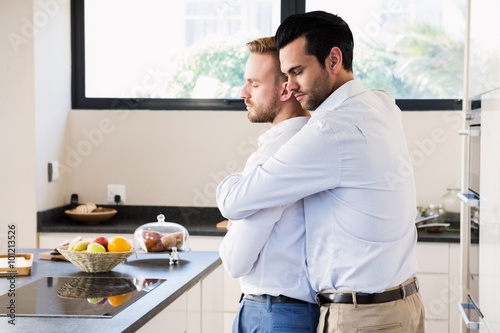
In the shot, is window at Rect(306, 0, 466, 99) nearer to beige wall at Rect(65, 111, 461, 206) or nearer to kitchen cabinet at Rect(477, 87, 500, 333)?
beige wall at Rect(65, 111, 461, 206)

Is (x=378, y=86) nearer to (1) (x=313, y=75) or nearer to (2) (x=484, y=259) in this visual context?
(2) (x=484, y=259)

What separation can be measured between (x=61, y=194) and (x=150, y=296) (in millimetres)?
2649

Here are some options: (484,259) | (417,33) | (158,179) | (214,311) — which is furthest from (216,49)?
(484,259)

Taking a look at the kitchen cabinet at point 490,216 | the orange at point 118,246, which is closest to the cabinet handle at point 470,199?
Answer: the kitchen cabinet at point 490,216

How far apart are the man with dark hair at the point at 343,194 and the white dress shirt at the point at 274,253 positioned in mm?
40

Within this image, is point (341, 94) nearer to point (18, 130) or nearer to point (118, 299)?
point (118, 299)

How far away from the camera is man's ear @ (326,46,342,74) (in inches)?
88.0

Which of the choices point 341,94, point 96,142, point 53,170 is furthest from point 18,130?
point 341,94

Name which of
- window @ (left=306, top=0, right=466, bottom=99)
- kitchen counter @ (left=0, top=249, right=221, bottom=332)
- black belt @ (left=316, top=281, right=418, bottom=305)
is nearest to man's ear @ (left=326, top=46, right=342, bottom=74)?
black belt @ (left=316, top=281, right=418, bottom=305)

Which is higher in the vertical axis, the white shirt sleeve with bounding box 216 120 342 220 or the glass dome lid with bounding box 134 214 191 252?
the white shirt sleeve with bounding box 216 120 342 220

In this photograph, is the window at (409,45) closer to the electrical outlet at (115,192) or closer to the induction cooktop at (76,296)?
the electrical outlet at (115,192)

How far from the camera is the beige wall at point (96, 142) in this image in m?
4.60

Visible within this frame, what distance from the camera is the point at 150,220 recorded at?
16.4 feet

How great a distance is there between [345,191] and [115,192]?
314cm
